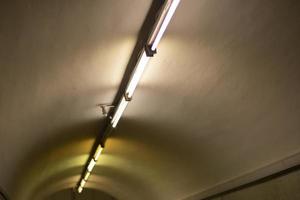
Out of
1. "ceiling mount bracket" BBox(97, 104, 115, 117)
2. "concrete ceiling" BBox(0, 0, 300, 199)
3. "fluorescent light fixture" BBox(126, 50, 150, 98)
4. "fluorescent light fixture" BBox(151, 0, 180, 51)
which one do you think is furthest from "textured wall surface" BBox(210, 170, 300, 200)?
"ceiling mount bracket" BBox(97, 104, 115, 117)

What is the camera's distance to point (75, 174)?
12.6m

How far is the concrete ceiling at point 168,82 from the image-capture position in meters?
3.72

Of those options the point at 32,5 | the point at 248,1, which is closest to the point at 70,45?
the point at 32,5

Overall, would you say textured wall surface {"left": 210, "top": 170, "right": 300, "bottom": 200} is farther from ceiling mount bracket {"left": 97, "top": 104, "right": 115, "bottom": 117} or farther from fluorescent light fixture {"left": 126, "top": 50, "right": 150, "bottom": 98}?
ceiling mount bracket {"left": 97, "top": 104, "right": 115, "bottom": 117}

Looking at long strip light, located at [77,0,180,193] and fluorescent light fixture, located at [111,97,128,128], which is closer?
long strip light, located at [77,0,180,193]

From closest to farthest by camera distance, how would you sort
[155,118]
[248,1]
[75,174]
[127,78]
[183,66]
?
[248,1] → [183,66] → [127,78] → [155,118] → [75,174]

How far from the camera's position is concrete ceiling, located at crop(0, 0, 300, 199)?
12.2 ft

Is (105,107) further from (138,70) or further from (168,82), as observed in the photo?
(138,70)

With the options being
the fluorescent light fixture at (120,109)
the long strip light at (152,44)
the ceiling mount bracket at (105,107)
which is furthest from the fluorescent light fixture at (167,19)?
the ceiling mount bracket at (105,107)

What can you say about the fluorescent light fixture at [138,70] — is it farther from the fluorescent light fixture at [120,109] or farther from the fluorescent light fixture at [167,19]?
the fluorescent light fixture at [120,109]

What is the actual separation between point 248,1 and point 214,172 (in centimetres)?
436

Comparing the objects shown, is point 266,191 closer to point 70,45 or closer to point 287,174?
point 287,174

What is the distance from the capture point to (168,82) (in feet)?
17.9

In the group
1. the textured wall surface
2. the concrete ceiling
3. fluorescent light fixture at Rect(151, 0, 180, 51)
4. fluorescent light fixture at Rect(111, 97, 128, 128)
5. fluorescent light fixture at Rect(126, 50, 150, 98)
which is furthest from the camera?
fluorescent light fixture at Rect(111, 97, 128, 128)
